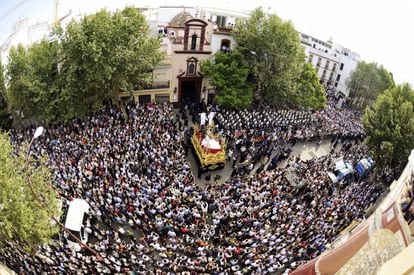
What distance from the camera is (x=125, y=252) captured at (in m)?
16.9

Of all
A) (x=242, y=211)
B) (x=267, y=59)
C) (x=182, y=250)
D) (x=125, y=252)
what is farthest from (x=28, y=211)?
(x=267, y=59)

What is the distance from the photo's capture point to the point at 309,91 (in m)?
33.6

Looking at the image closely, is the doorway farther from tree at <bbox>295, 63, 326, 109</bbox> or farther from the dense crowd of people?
tree at <bbox>295, 63, 326, 109</bbox>

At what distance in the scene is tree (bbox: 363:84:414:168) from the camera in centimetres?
2542

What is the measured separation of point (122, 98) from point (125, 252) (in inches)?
663

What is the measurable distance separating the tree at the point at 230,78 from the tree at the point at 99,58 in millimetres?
5620

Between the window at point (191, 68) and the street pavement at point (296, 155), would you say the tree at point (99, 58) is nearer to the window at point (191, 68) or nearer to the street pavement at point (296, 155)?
the window at point (191, 68)

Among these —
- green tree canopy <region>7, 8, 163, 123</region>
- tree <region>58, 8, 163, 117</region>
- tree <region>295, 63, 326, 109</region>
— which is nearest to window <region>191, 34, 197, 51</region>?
green tree canopy <region>7, 8, 163, 123</region>

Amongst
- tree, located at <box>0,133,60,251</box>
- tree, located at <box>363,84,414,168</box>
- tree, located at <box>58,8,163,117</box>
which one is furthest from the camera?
tree, located at <box>58,8,163,117</box>

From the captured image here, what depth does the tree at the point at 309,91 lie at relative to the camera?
3328cm

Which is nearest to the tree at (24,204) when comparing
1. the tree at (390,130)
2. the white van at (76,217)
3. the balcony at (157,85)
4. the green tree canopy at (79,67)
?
the white van at (76,217)

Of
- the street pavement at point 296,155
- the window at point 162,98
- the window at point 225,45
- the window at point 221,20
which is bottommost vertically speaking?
the street pavement at point 296,155

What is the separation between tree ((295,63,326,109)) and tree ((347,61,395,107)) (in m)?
15.3

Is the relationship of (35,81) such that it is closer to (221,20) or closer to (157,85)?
(157,85)
